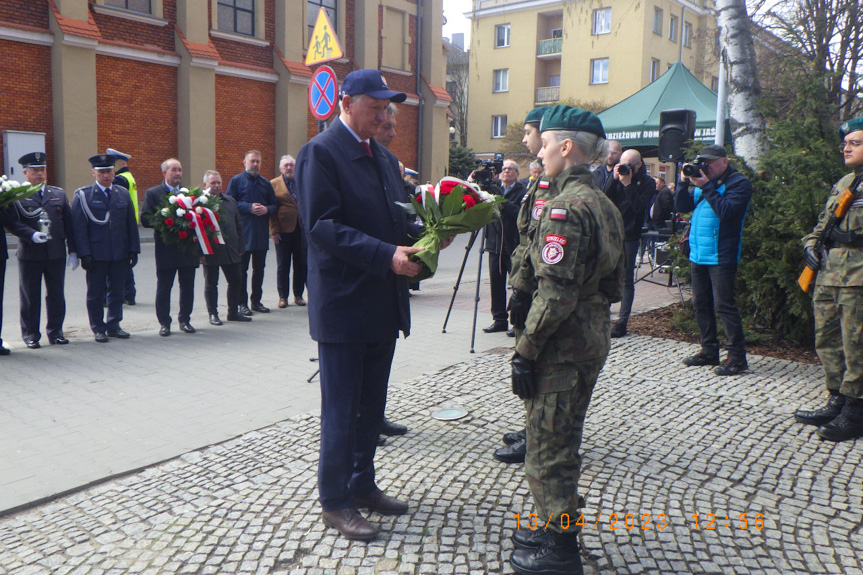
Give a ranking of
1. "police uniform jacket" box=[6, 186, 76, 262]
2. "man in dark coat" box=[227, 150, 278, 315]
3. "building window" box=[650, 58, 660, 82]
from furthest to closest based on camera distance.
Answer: "building window" box=[650, 58, 660, 82] → "man in dark coat" box=[227, 150, 278, 315] → "police uniform jacket" box=[6, 186, 76, 262]

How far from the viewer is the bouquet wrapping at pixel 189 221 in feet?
26.6

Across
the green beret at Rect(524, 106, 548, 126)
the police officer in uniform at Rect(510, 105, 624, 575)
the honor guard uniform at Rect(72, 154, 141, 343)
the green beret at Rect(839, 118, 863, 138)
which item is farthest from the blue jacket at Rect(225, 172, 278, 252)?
the police officer in uniform at Rect(510, 105, 624, 575)

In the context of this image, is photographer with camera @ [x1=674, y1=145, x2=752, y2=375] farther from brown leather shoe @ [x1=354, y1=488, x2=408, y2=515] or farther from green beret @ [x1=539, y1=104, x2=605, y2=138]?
brown leather shoe @ [x1=354, y1=488, x2=408, y2=515]

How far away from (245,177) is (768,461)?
24.7ft

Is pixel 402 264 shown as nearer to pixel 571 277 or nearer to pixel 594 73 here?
pixel 571 277

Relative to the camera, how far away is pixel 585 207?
9.64 ft

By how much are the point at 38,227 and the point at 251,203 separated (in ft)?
9.65

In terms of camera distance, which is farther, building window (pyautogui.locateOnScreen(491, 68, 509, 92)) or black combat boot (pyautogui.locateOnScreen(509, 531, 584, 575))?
building window (pyautogui.locateOnScreen(491, 68, 509, 92))

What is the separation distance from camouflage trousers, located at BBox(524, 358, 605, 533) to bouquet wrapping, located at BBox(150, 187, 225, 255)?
6068mm

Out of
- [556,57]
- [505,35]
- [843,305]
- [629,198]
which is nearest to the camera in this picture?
[843,305]

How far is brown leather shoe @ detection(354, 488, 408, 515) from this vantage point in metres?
3.64

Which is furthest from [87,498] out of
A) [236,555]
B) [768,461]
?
[768,461]

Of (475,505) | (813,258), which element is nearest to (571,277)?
(475,505)

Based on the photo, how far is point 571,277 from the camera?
2.88 m
